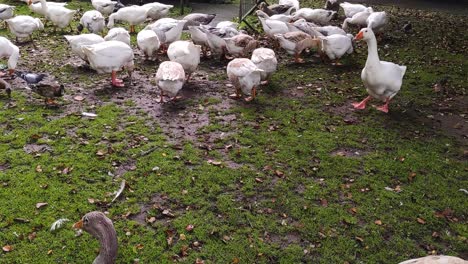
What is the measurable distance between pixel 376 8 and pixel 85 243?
14.5m

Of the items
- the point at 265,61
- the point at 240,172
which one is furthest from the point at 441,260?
the point at 265,61

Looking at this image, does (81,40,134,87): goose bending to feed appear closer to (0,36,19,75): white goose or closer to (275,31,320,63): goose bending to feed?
(0,36,19,75): white goose

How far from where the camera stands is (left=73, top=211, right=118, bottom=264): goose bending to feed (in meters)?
3.83

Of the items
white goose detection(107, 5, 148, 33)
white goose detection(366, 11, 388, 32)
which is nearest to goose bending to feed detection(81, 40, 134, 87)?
white goose detection(107, 5, 148, 33)

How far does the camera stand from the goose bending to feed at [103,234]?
3.83m

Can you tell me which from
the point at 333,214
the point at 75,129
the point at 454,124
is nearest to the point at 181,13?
the point at 75,129

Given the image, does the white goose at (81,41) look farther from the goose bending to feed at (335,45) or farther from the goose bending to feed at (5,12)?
the goose bending to feed at (335,45)

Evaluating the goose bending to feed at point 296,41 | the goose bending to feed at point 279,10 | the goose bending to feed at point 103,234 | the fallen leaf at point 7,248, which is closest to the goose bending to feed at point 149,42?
the goose bending to feed at point 296,41

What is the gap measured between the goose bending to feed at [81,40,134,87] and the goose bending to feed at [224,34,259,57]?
6.89 feet

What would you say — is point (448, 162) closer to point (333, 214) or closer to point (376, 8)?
point (333, 214)

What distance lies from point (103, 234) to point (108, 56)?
15.3 feet

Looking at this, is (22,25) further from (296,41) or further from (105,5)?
(296,41)

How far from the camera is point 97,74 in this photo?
8.70 meters

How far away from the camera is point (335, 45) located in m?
9.21
